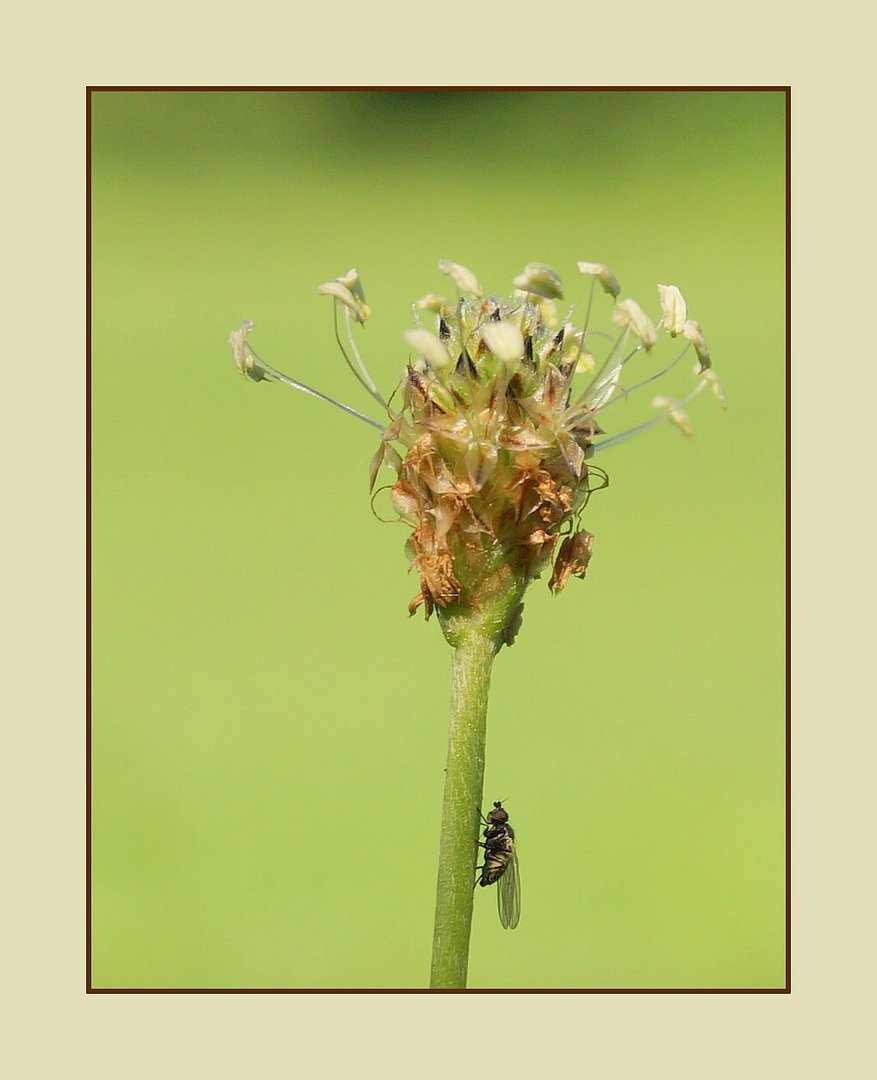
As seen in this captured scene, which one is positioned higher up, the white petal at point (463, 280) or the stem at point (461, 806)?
the white petal at point (463, 280)

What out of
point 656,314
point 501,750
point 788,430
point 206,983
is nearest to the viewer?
point 788,430

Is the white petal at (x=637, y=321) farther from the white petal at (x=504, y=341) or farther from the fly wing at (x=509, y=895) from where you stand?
the fly wing at (x=509, y=895)

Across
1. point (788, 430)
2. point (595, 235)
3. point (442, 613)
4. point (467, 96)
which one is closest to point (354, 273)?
point (442, 613)

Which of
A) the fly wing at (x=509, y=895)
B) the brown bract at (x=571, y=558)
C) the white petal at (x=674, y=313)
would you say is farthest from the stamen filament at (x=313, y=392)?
the fly wing at (x=509, y=895)

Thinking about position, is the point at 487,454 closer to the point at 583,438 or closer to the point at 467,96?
the point at 583,438

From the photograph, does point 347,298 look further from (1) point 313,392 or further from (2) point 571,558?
(2) point 571,558

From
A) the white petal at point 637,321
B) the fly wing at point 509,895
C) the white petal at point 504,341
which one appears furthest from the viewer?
the fly wing at point 509,895

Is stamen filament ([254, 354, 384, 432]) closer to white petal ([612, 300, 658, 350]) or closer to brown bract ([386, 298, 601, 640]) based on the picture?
brown bract ([386, 298, 601, 640])
